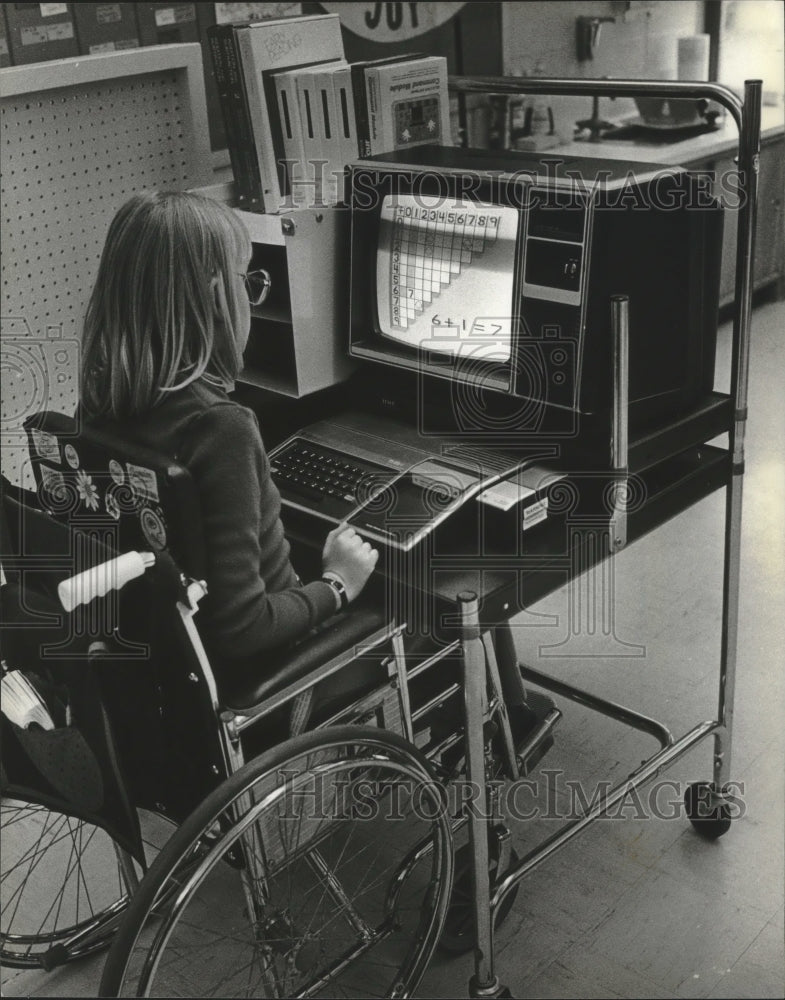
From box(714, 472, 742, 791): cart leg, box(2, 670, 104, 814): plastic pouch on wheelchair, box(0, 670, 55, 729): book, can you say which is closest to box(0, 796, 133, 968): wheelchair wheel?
box(2, 670, 104, 814): plastic pouch on wheelchair

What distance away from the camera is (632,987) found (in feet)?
5.83

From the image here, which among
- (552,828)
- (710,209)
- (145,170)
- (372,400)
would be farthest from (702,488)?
(145,170)

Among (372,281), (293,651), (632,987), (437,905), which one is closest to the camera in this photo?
(293,651)

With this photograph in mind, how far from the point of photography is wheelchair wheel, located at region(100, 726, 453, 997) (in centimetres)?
130

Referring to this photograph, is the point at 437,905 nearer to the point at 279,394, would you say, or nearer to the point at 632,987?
the point at 632,987

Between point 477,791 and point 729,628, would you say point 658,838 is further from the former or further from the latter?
point 477,791

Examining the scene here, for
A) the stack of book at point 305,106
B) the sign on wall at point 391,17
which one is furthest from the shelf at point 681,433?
the sign on wall at point 391,17

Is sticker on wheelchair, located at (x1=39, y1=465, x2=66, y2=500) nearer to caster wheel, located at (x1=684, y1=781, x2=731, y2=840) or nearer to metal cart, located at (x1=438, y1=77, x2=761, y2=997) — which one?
metal cart, located at (x1=438, y1=77, x2=761, y2=997)

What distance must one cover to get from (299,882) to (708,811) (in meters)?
0.78

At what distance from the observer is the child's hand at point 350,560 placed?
1.55 meters

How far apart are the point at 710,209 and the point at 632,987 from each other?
125cm

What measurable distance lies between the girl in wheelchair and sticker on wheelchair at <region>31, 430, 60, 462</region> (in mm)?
64

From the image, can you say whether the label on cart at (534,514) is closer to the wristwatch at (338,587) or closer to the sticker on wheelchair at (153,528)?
the wristwatch at (338,587)

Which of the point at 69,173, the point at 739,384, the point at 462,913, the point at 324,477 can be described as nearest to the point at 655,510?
the point at 739,384
